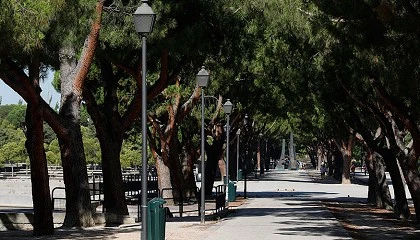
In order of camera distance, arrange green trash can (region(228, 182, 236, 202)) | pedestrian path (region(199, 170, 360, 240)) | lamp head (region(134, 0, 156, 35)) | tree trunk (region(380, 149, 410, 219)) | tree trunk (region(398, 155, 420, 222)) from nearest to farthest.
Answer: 1. lamp head (region(134, 0, 156, 35))
2. pedestrian path (region(199, 170, 360, 240))
3. tree trunk (region(398, 155, 420, 222))
4. tree trunk (region(380, 149, 410, 219))
5. green trash can (region(228, 182, 236, 202))

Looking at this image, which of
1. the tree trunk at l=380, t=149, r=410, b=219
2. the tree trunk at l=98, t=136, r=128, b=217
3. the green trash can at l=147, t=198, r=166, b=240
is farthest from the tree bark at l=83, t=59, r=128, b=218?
the tree trunk at l=380, t=149, r=410, b=219

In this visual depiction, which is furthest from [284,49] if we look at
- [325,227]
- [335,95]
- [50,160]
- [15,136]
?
[15,136]

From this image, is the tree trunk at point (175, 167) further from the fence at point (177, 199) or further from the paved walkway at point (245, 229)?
the paved walkway at point (245, 229)

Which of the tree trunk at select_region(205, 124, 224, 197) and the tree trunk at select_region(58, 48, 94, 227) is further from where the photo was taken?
the tree trunk at select_region(205, 124, 224, 197)

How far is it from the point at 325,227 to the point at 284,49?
308 inches

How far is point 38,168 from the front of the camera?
842 inches

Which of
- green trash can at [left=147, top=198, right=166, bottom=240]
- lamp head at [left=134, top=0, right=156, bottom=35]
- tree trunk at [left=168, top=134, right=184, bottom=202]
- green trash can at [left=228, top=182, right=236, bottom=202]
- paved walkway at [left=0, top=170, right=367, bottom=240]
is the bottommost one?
paved walkway at [left=0, top=170, right=367, bottom=240]

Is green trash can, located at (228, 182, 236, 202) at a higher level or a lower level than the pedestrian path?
higher

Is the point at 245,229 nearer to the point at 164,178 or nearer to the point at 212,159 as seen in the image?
the point at 164,178

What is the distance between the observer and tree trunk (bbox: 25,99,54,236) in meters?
20.9

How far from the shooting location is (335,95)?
3064 cm

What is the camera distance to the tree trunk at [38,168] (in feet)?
68.7

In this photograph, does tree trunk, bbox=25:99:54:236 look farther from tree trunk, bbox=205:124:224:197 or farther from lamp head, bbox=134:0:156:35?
tree trunk, bbox=205:124:224:197

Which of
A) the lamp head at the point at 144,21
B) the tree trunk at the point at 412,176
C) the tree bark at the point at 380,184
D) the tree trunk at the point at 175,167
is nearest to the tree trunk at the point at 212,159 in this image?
the tree trunk at the point at 175,167
